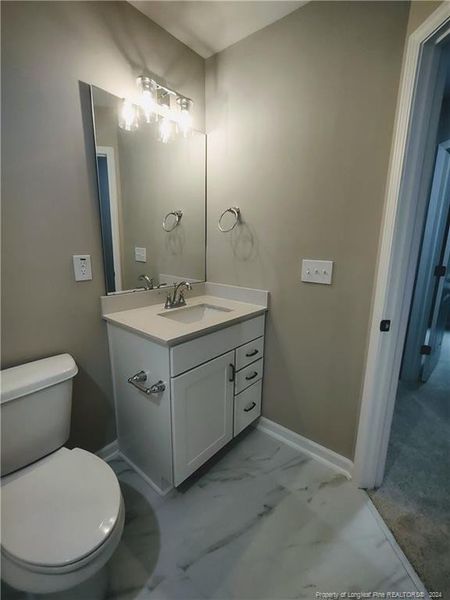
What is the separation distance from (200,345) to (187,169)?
120 cm

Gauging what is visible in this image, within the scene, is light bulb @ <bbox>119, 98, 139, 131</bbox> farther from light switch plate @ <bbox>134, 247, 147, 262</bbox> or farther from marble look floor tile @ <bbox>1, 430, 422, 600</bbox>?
marble look floor tile @ <bbox>1, 430, 422, 600</bbox>

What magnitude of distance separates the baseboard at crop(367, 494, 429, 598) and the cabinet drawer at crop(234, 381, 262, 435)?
72 centimetres

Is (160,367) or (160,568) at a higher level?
(160,367)

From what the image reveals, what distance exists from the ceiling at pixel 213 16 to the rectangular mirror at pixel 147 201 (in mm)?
468

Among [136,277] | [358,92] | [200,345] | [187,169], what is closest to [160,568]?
[200,345]

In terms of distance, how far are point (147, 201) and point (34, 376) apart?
1101 mm

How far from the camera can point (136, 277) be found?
1617 mm

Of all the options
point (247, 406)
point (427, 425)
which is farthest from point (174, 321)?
point (427, 425)

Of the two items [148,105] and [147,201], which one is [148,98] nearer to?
[148,105]

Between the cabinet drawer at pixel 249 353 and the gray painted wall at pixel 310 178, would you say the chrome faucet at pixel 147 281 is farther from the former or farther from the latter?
the cabinet drawer at pixel 249 353

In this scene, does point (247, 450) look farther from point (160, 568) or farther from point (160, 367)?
point (160, 367)

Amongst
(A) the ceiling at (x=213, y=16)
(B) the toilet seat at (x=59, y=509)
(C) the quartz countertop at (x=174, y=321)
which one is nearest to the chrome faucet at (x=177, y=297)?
(C) the quartz countertop at (x=174, y=321)

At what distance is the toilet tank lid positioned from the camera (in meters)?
1.01

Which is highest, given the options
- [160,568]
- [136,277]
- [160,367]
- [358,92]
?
[358,92]
